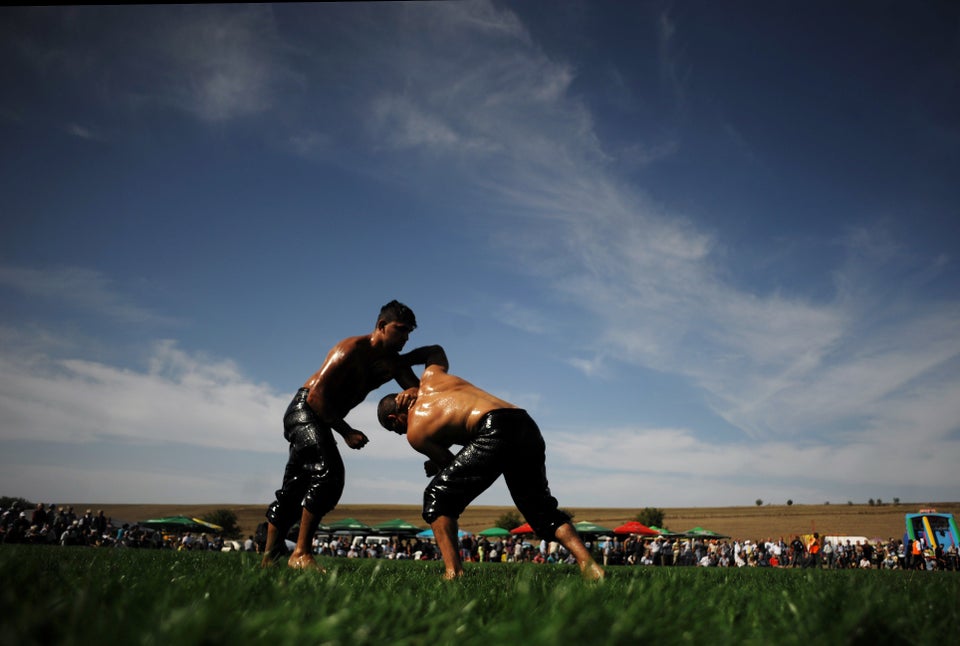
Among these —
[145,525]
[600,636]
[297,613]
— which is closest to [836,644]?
[600,636]

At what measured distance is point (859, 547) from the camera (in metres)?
27.5

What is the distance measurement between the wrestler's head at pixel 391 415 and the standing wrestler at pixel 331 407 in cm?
42

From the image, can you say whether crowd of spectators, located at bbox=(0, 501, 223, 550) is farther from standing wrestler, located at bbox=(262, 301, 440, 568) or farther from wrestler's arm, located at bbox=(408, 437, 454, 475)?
wrestler's arm, located at bbox=(408, 437, 454, 475)

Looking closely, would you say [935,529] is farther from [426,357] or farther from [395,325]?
[395,325]

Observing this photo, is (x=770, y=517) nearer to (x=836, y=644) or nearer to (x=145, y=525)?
(x=145, y=525)

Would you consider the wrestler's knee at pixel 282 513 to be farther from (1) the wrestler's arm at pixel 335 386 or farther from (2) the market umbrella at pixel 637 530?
(2) the market umbrella at pixel 637 530

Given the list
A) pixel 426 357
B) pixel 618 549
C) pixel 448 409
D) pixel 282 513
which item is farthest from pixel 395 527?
pixel 448 409

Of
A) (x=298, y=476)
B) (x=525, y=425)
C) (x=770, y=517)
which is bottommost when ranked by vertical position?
(x=770, y=517)

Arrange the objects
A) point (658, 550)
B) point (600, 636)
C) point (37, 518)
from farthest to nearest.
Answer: point (658, 550) < point (37, 518) < point (600, 636)

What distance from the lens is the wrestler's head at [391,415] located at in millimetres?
4547

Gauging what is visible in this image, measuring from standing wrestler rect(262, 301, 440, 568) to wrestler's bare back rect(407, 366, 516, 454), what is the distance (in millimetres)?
671

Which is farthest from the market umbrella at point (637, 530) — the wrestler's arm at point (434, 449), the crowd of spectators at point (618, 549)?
the wrestler's arm at point (434, 449)

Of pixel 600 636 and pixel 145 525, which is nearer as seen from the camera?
pixel 600 636

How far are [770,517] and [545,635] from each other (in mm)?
102958
